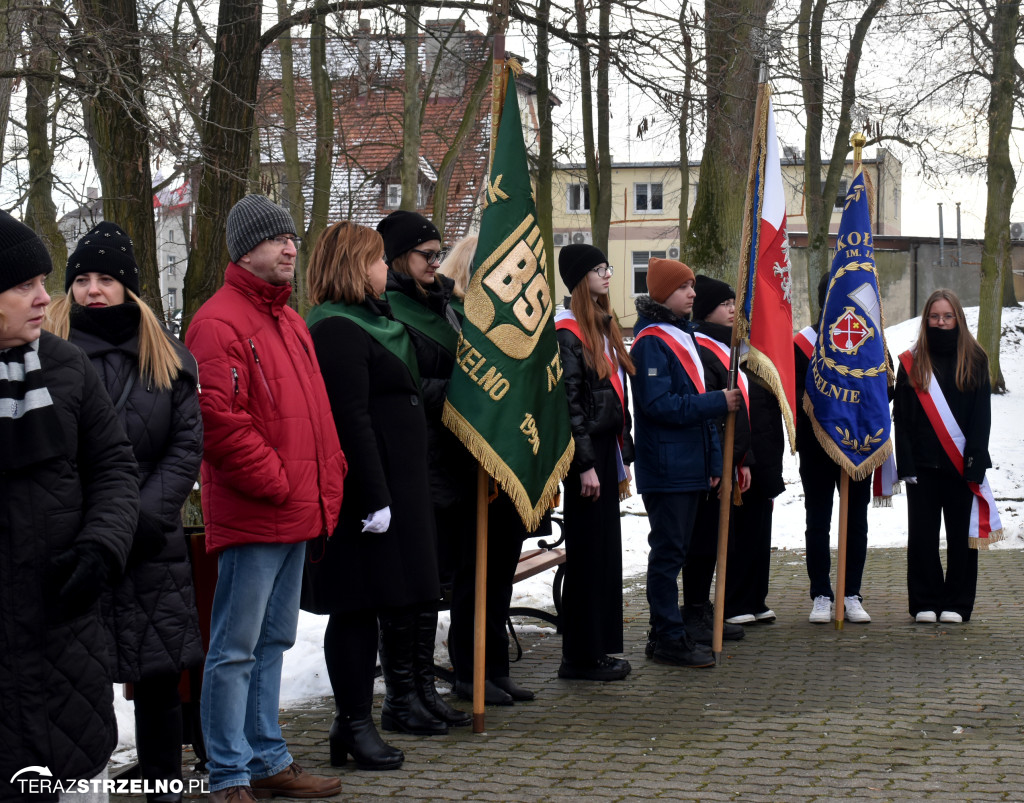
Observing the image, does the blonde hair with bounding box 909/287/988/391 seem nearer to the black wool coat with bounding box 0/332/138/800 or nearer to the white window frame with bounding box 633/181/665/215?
the black wool coat with bounding box 0/332/138/800

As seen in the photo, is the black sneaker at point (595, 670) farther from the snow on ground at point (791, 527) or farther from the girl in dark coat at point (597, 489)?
the snow on ground at point (791, 527)

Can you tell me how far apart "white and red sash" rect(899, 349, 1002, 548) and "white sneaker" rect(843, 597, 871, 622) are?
0.80 meters

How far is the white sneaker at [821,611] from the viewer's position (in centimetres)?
816

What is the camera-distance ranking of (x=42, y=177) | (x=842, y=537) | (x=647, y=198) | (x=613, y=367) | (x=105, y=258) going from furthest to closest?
(x=647, y=198) < (x=42, y=177) < (x=842, y=537) < (x=613, y=367) < (x=105, y=258)

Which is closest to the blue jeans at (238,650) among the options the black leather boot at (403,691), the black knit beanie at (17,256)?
the black leather boot at (403,691)

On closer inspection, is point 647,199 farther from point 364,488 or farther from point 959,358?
point 364,488

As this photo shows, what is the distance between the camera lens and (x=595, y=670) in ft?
21.6

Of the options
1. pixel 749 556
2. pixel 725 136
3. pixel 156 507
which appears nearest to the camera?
pixel 156 507

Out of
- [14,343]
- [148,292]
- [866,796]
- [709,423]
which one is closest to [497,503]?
[709,423]

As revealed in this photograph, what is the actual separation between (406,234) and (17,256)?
254cm

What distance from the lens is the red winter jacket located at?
4.33 m

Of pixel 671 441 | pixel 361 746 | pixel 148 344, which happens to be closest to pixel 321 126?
pixel 671 441

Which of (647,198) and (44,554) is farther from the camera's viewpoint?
(647,198)

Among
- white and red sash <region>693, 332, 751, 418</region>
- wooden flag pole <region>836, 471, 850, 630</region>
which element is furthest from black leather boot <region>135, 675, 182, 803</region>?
wooden flag pole <region>836, 471, 850, 630</region>
